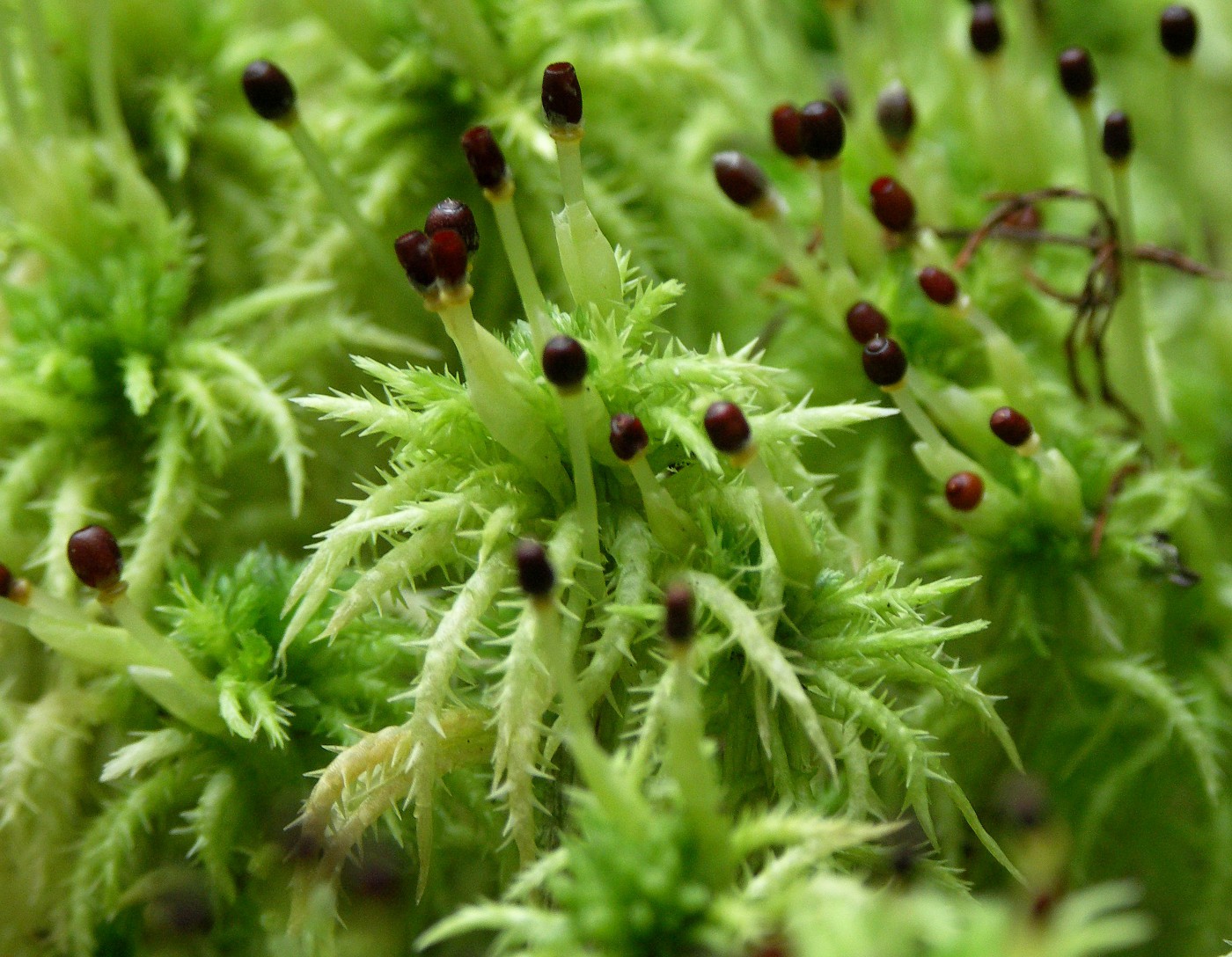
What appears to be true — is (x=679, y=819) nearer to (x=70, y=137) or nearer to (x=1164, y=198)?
(x=70, y=137)

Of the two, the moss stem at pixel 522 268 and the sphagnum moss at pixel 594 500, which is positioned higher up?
the moss stem at pixel 522 268

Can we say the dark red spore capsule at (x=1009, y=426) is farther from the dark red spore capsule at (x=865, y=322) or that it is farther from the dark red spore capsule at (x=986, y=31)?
the dark red spore capsule at (x=986, y=31)

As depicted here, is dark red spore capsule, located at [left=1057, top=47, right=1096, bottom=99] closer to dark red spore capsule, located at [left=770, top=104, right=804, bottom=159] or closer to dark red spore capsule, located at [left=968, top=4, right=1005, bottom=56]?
dark red spore capsule, located at [left=968, top=4, right=1005, bottom=56]

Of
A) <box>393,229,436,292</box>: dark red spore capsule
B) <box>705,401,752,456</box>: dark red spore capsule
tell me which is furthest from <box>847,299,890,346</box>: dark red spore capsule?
<box>393,229,436,292</box>: dark red spore capsule

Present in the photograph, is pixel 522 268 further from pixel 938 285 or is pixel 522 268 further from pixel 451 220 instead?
pixel 938 285

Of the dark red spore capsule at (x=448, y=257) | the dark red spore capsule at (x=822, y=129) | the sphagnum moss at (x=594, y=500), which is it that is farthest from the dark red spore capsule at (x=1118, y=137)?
the dark red spore capsule at (x=448, y=257)

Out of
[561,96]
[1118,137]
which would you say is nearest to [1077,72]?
[1118,137]

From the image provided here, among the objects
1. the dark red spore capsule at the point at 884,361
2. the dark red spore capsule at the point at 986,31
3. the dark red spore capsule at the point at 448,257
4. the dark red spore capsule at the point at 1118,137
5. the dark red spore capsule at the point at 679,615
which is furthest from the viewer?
the dark red spore capsule at the point at 986,31
